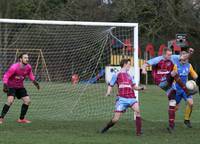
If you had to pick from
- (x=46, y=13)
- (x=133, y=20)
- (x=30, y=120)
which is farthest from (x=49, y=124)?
(x=46, y=13)

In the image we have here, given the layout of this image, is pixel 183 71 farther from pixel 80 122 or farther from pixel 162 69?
pixel 80 122

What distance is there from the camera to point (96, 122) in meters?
14.7

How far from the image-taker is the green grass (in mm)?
11422

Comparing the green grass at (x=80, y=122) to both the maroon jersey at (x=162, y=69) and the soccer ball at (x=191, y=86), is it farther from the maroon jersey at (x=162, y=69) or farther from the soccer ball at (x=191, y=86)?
the maroon jersey at (x=162, y=69)

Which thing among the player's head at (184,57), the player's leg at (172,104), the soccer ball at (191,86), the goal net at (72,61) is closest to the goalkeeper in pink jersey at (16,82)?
the goal net at (72,61)

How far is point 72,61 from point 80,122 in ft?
27.3

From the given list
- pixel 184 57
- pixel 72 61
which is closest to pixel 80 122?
pixel 184 57

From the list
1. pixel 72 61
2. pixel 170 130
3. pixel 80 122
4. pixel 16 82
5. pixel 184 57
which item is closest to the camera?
pixel 170 130

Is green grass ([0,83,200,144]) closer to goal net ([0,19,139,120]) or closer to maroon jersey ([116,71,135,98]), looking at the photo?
goal net ([0,19,139,120])

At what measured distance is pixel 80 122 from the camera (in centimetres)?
1464

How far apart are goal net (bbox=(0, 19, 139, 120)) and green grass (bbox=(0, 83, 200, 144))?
0.12 ft

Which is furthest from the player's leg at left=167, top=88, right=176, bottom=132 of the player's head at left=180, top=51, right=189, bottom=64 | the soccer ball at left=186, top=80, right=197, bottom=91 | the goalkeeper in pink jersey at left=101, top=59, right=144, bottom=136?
the goalkeeper in pink jersey at left=101, top=59, right=144, bottom=136

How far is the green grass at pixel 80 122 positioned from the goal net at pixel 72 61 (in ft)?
0.12

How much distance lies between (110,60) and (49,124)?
778 cm
